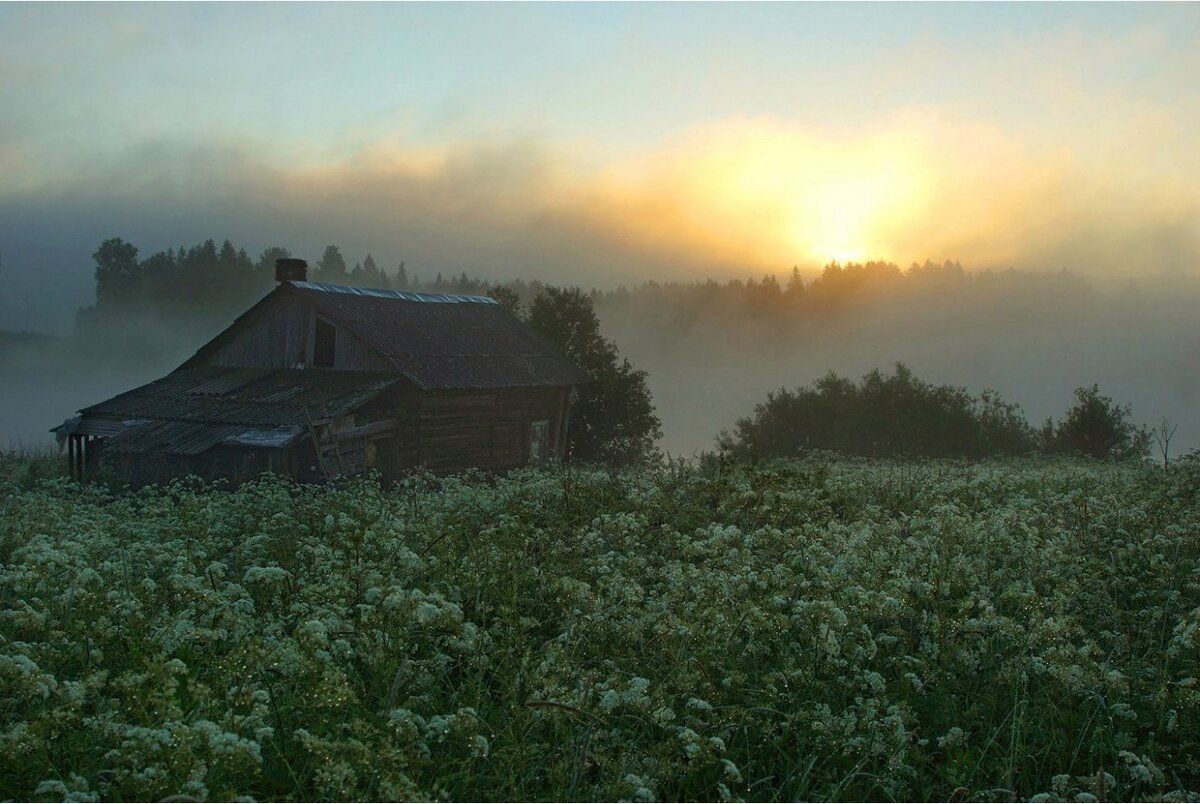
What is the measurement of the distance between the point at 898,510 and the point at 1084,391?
29.4 meters

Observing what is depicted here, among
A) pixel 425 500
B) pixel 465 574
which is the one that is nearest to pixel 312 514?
pixel 425 500

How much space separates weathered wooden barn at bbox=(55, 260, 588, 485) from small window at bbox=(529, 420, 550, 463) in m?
0.07

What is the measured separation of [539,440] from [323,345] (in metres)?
7.31

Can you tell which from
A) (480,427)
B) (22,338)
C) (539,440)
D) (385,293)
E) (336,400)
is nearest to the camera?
(336,400)

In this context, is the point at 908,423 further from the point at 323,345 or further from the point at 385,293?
the point at 323,345

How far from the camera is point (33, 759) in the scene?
4.07 meters

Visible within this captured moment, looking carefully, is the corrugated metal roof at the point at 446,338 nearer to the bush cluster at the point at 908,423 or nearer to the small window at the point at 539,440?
the small window at the point at 539,440

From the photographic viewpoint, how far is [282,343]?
27953 mm

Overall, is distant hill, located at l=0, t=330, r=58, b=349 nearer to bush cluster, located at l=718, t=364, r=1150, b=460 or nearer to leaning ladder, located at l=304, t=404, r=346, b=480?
bush cluster, located at l=718, t=364, r=1150, b=460

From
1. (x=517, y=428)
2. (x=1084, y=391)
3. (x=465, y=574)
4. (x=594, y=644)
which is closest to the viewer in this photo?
(x=594, y=644)

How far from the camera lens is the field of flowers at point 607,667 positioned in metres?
4.13

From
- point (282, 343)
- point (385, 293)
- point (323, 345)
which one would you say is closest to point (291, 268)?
point (385, 293)

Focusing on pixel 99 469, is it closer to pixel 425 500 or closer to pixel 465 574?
pixel 425 500

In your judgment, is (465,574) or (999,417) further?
(999,417)
